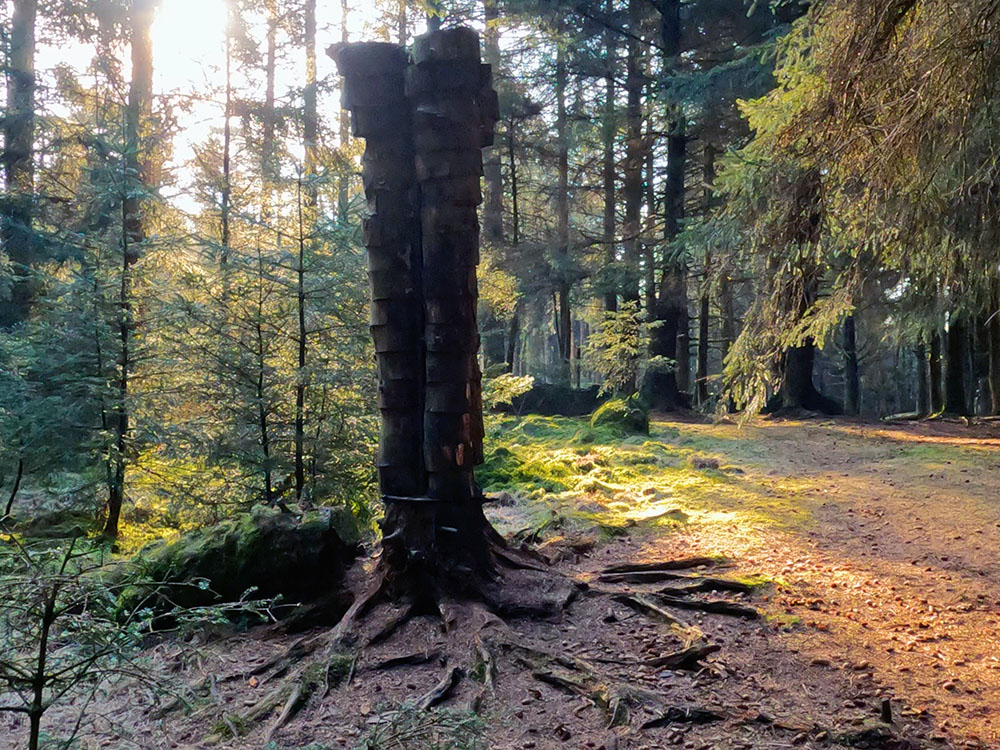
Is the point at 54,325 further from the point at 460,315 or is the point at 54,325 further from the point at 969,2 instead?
the point at 969,2

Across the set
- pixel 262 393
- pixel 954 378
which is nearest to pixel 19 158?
pixel 262 393

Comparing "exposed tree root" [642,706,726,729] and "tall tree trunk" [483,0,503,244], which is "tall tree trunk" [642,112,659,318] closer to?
"tall tree trunk" [483,0,503,244]

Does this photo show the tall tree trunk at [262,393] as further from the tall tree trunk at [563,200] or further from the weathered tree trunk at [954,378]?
the weathered tree trunk at [954,378]

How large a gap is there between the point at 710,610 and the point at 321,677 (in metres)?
2.66

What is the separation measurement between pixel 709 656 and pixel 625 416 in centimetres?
917

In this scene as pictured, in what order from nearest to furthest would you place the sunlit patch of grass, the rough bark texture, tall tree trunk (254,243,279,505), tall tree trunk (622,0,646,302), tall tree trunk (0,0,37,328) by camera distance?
tall tree trunk (254,243,279,505), the sunlit patch of grass, tall tree trunk (0,0,37,328), the rough bark texture, tall tree trunk (622,0,646,302)

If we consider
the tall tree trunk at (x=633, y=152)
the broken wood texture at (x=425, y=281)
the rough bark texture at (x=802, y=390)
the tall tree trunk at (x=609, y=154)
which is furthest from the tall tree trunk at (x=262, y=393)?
the rough bark texture at (x=802, y=390)

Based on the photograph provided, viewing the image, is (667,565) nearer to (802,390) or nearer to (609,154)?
(802,390)

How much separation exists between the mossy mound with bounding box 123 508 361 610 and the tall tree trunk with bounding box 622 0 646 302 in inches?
513

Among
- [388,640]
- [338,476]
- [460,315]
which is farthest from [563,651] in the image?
[338,476]

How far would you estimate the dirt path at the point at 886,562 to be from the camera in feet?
12.2

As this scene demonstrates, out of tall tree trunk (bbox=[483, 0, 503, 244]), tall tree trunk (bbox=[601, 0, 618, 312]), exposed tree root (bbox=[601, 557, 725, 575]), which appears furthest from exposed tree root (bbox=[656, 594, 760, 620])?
tall tree trunk (bbox=[483, 0, 503, 244])

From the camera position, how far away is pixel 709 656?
3988 millimetres

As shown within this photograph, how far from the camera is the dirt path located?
12.2 ft
